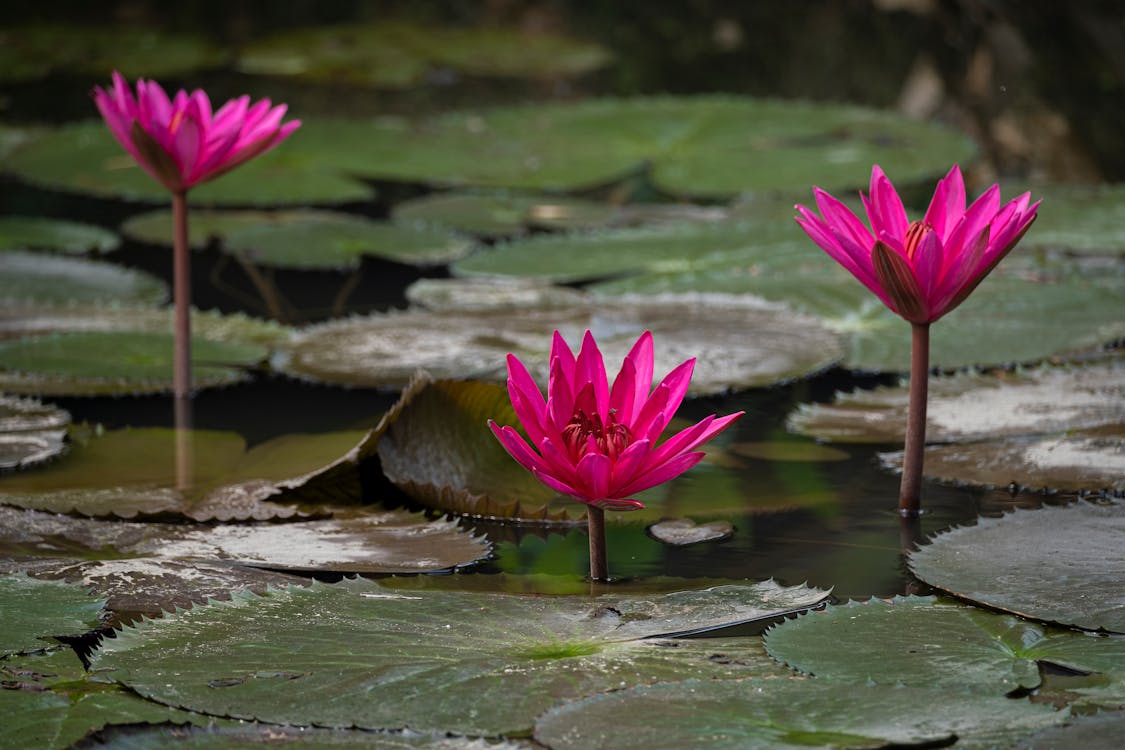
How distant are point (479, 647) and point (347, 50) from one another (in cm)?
575

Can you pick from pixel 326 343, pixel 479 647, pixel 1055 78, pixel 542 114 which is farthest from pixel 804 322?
pixel 1055 78

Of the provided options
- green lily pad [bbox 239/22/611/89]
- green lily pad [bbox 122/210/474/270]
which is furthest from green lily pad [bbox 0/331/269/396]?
green lily pad [bbox 239/22/611/89]

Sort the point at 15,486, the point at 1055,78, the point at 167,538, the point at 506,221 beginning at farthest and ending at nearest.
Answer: the point at 1055,78 < the point at 506,221 < the point at 15,486 < the point at 167,538

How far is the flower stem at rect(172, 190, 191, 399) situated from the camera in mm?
2150

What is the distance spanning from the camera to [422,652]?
1257 millimetres

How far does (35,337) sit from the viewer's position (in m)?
2.53

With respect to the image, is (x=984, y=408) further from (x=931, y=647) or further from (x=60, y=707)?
(x=60, y=707)

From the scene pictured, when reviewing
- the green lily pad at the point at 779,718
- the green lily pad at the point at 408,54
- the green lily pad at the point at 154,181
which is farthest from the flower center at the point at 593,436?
the green lily pad at the point at 408,54

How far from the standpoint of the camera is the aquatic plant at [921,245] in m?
1.52

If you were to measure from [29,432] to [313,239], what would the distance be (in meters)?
1.36

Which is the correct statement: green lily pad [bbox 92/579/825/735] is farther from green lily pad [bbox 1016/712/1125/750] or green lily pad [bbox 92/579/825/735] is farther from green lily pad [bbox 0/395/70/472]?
green lily pad [bbox 0/395/70/472]

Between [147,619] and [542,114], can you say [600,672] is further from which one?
[542,114]

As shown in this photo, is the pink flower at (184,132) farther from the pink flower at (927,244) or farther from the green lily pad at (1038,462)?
the green lily pad at (1038,462)

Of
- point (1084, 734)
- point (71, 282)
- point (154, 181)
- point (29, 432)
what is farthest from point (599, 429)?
point (154, 181)
